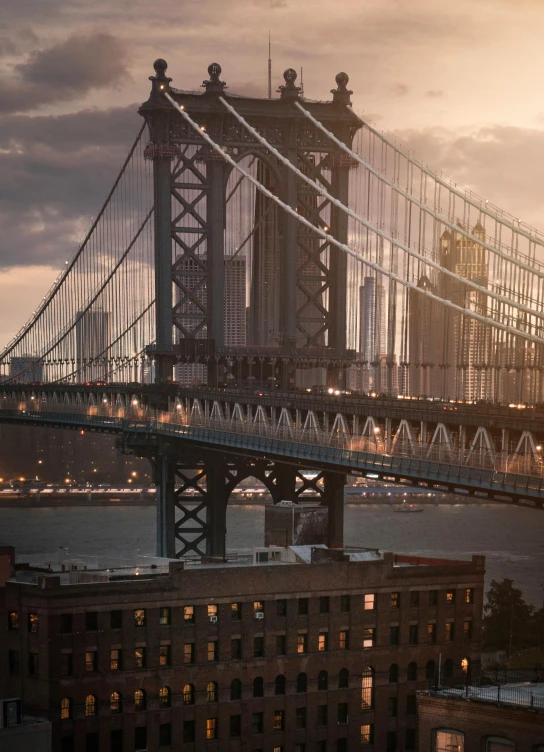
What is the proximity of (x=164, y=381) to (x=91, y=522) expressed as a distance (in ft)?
198

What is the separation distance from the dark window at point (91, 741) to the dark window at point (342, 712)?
24.4ft

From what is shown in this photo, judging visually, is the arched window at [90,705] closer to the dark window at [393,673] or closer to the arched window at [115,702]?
the arched window at [115,702]

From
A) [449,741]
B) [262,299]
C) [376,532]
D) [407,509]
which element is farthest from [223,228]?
[407,509]

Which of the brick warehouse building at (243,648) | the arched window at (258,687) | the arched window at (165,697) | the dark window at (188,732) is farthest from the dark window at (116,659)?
the arched window at (258,687)

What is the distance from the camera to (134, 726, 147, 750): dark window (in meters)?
Result: 49.4

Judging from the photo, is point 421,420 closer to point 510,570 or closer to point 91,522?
point 510,570

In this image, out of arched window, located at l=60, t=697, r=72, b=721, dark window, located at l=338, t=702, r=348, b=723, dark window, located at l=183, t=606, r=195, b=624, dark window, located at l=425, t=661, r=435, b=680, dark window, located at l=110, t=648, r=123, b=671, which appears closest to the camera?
arched window, located at l=60, t=697, r=72, b=721

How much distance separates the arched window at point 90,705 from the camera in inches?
1921

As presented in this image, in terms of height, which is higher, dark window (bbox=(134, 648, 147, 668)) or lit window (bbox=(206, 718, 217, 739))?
dark window (bbox=(134, 648, 147, 668))

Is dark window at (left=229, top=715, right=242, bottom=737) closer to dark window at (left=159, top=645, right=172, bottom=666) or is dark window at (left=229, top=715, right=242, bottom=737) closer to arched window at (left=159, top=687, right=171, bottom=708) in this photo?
arched window at (left=159, top=687, right=171, bottom=708)

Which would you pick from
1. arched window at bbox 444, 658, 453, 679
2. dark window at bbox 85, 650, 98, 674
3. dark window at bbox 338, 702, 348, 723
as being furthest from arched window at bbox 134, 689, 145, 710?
arched window at bbox 444, 658, 453, 679

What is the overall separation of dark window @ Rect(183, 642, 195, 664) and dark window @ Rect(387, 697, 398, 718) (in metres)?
6.09

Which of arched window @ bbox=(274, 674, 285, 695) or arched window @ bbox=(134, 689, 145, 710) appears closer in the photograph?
arched window @ bbox=(134, 689, 145, 710)

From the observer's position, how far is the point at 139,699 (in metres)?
49.8
